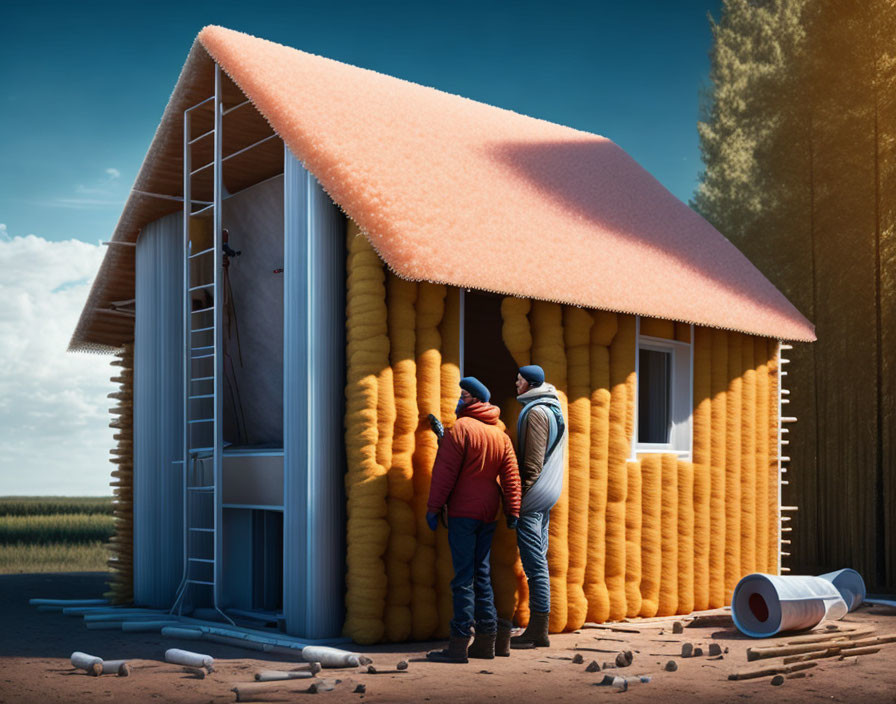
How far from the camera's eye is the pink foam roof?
939 centimetres

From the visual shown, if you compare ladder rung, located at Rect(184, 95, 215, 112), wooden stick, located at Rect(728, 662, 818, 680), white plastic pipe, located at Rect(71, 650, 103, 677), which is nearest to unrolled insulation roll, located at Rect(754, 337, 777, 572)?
wooden stick, located at Rect(728, 662, 818, 680)

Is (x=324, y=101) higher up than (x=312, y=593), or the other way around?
(x=324, y=101)

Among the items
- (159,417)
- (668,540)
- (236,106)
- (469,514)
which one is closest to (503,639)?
(469,514)

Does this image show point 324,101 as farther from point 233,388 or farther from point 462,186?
point 233,388

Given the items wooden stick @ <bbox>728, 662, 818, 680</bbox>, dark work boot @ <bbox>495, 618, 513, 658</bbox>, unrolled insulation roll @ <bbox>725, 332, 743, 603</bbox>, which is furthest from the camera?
unrolled insulation roll @ <bbox>725, 332, 743, 603</bbox>

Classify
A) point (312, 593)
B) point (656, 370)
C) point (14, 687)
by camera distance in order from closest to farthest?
point (14, 687)
point (312, 593)
point (656, 370)

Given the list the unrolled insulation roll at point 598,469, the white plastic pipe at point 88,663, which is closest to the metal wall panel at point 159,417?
the white plastic pipe at point 88,663

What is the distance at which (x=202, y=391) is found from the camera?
1188cm

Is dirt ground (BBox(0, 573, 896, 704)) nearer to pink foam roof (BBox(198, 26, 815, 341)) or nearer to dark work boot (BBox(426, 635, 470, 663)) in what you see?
dark work boot (BBox(426, 635, 470, 663))

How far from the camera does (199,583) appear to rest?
11297mm

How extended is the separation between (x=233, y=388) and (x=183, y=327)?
0.93 metres

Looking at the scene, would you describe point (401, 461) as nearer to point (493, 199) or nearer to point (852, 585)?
point (493, 199)

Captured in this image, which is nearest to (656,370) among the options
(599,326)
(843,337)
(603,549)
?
(599,326)

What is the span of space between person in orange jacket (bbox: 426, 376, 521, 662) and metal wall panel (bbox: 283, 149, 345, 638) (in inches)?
46.3
